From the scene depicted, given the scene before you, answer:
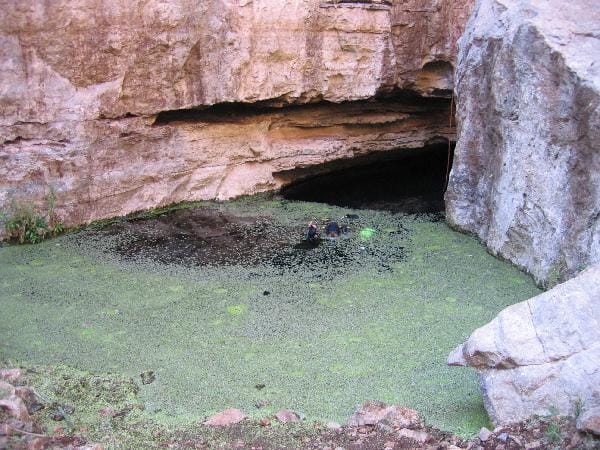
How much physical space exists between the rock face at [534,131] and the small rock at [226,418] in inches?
69.2

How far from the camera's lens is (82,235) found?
428 cm

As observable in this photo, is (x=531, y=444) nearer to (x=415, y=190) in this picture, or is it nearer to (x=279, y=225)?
(x=279, y=225)

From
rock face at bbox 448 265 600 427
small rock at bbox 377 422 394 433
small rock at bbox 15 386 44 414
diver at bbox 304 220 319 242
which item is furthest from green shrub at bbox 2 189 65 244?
rock face at bbox 448 265 600 427

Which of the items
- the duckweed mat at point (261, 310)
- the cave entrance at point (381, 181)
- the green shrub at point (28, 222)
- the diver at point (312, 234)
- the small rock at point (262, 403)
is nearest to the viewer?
the small rock at point (262, 403)

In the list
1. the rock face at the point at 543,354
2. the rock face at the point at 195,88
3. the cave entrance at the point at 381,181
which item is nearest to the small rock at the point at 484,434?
the rock face at the point at 543,354

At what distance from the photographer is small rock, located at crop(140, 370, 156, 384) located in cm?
269

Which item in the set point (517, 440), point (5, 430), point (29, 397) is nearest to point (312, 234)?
point (29, 397)

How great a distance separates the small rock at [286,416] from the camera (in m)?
2.41

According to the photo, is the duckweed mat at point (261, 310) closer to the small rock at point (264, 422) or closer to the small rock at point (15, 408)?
the small rock at point (264, 422)

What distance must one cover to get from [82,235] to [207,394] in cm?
204

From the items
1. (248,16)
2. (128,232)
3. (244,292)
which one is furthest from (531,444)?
(248,16)

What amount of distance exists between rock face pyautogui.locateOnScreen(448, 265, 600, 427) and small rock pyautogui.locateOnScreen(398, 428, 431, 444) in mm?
230


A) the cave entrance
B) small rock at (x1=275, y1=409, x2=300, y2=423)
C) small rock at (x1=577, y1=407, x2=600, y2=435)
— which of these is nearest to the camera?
small rock at (x1=577, y1=407, x2=600, y2=435)

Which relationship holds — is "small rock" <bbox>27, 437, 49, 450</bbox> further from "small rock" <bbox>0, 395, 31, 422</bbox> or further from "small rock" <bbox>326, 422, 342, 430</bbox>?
"small rock" <bbox>326, 422, 342, 430</bbox>
